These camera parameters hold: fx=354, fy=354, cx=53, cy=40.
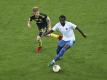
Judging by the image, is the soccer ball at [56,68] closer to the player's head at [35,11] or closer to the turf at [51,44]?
the turf at [51,44]

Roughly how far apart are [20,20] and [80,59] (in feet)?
33.7

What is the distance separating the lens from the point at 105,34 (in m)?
25.2

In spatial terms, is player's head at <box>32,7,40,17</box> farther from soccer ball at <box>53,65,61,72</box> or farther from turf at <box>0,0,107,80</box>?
soccer ball at <box>53,65,61,72</box>

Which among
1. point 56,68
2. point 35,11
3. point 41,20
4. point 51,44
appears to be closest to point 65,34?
point 56,68

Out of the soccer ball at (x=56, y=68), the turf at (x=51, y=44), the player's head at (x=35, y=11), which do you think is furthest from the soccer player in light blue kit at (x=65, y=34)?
the player's head at (x=35, y=11)

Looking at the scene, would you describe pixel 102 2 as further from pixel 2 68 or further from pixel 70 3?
pixel 2 68

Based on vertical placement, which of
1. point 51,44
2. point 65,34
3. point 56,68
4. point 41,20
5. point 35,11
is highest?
point 35,11

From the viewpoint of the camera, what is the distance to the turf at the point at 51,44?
1873 centimetres

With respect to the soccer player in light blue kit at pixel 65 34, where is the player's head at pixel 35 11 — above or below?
above

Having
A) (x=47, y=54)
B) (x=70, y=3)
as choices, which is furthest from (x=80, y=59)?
(x=70, y=3)

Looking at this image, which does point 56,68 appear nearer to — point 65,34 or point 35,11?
point 65,34

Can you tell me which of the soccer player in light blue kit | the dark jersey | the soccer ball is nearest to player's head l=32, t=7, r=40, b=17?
the dark jersey

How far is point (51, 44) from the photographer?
24.0m

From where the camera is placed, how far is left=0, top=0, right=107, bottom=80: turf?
61.5 feet
